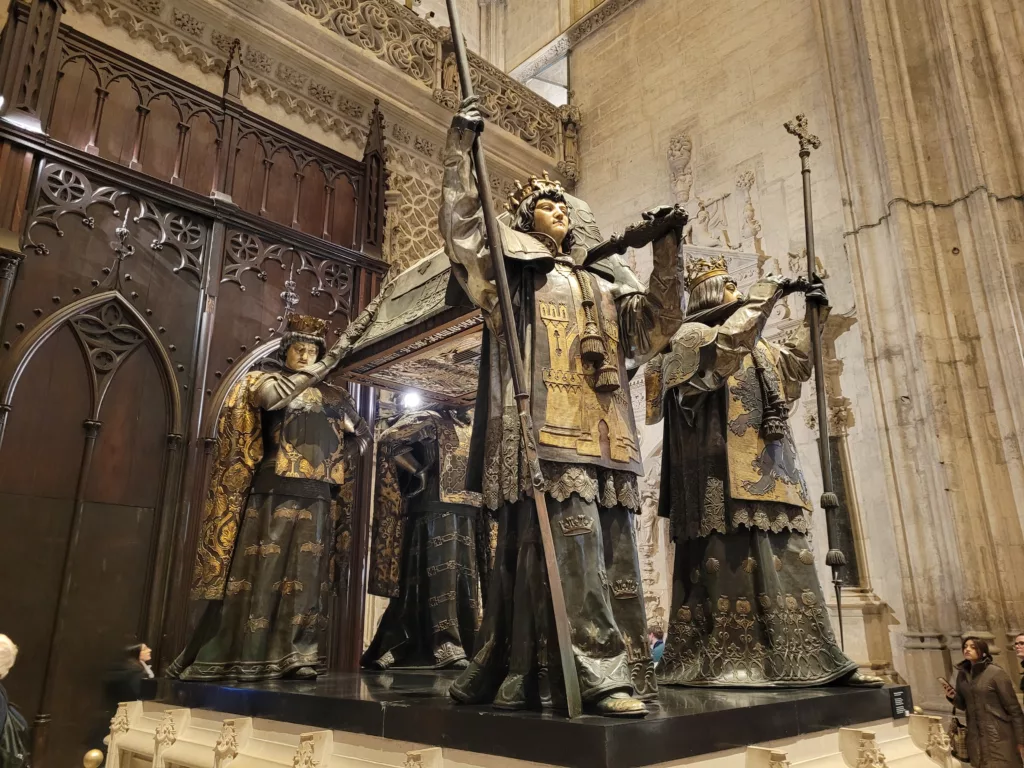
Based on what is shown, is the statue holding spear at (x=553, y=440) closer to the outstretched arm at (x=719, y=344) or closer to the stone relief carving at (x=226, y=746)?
the outstretched arm at (x=719, y=344)

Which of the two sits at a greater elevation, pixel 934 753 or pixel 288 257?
pixel 288 257

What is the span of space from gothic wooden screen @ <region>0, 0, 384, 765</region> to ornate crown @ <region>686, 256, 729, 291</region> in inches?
159

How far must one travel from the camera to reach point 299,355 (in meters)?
4.36

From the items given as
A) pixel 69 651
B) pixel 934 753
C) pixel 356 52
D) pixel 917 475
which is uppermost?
pixel 356 52

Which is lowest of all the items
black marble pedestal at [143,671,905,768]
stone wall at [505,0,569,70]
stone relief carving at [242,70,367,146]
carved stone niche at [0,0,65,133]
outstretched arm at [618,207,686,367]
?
black marble pedestal at [143,671,905,768]

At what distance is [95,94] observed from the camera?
6297 millimetres

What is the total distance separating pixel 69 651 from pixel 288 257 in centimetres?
378

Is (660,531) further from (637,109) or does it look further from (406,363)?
(637,109)

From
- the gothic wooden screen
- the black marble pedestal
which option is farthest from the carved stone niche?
the black marble pedestal

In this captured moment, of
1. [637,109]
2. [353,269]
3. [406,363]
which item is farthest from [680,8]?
[406,363]

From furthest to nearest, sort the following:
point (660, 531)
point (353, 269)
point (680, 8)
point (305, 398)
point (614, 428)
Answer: point (680, 8) → point (660, 531) → point (353, 269) → point (305, 398) → point (614, 428)

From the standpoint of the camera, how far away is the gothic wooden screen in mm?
5160

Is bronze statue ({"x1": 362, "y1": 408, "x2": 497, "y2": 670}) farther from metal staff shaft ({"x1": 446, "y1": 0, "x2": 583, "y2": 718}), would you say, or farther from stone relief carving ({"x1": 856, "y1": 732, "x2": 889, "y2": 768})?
stone relief carving ({"x1": 856, "y1": 732, "x2": 889, "y2": 768})

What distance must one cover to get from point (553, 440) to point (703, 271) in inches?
70.9
